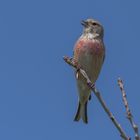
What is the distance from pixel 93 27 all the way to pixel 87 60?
1458 millimetres

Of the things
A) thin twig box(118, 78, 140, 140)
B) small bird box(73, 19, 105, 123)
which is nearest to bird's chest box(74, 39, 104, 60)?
small bird box(73, 19, 105, 123)

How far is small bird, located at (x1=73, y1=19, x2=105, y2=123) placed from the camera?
8.16 m

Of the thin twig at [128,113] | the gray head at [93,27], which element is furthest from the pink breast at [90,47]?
the thin twig at [128,113]

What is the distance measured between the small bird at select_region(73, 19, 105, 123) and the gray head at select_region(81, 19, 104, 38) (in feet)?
0.78

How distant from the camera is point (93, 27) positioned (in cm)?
938

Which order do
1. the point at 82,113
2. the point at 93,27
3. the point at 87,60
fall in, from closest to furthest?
the point at 87,60
the point at 82,113
the point at 93,27

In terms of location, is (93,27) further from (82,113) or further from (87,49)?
(82,113)

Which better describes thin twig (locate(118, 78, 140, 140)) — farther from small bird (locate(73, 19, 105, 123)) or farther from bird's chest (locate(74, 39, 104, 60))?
bird's chest (locate(74, 39, 104, 60))

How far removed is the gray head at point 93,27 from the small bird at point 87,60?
0.78 ft

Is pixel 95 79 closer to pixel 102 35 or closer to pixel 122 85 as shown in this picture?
pixel 102 35

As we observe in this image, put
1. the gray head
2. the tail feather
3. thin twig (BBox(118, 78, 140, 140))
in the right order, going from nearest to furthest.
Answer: thin twig (BBox(118, 78, 140, 140))
the tail feather
the gray head

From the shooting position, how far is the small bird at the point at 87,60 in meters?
8.16

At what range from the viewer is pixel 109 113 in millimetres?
2934

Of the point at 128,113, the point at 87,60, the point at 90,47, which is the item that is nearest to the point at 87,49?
the point at 90,47
